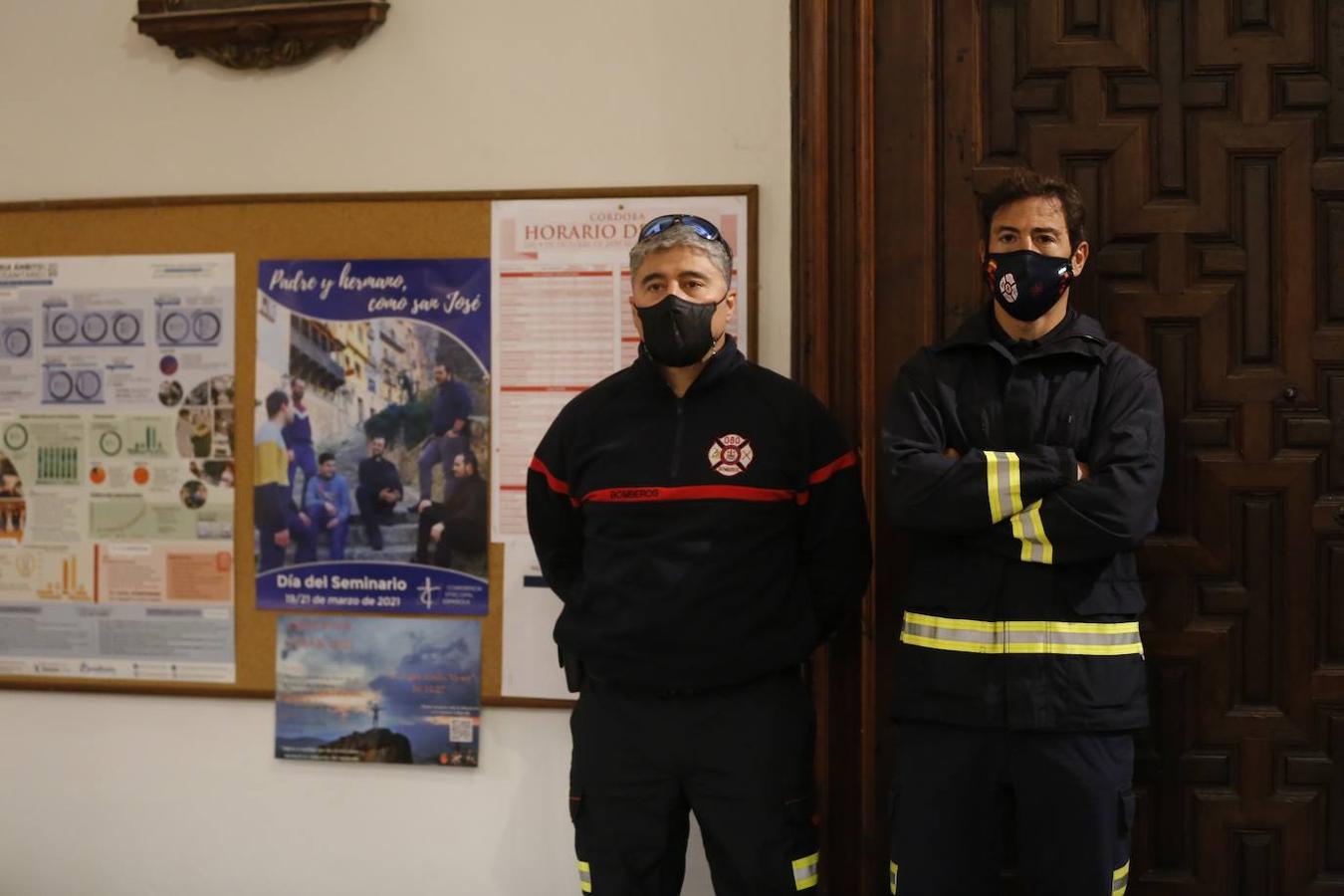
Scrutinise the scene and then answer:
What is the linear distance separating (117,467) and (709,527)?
1.53 m

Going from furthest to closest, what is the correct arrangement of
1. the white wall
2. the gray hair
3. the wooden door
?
the white wall
the wooden door
the gray hair

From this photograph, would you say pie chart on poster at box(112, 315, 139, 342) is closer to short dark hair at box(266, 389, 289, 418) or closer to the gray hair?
short dark hair at box(266, 389, 289, 418)

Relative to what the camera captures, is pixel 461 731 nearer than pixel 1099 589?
No

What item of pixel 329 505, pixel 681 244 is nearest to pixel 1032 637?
pixel 681 244

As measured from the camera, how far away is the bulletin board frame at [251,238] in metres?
2.46

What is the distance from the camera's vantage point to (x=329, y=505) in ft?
8.27

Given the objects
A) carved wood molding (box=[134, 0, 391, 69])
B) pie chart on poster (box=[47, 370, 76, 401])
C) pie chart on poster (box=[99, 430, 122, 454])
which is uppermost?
carved wood molding (box=[134, 0, 391, 69])

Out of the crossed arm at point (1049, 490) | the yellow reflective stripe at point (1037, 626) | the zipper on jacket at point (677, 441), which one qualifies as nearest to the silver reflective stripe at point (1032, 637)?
the yellow reflective stripe at point (1037, 626)

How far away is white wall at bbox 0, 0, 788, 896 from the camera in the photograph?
239cm

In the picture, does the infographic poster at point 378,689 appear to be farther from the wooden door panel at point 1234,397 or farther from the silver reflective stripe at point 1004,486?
the wooden door panel at point 1234,397

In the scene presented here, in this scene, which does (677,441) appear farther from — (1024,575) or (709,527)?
(1024,575)

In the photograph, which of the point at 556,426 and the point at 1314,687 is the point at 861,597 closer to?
the point at 556,426

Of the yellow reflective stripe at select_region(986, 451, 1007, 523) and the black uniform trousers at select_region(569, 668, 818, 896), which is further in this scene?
the black uniform trousers at select_region(569, 668, 818, 896)

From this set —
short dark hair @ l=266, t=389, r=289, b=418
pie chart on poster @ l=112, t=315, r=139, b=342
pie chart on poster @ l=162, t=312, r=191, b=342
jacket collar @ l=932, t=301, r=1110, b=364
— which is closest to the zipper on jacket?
jacket collar @ l=932, t=301, r=1110, b=364
